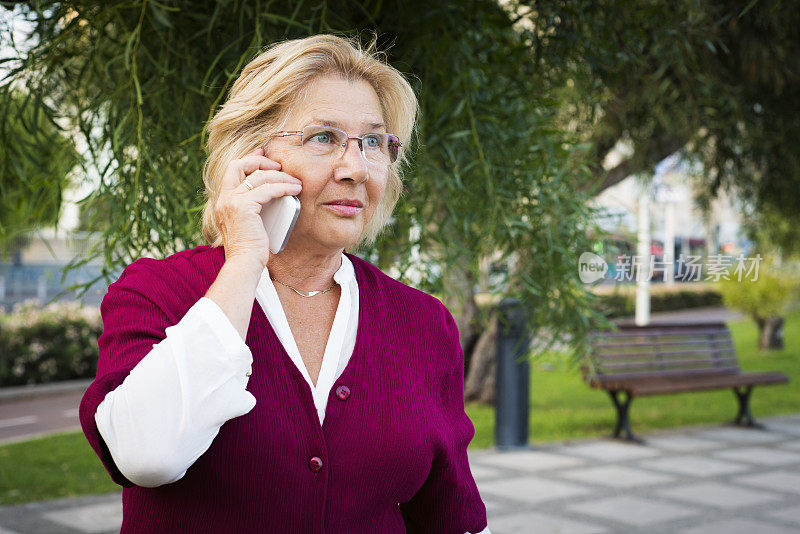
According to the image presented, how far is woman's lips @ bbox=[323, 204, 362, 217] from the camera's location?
1719 millimetres

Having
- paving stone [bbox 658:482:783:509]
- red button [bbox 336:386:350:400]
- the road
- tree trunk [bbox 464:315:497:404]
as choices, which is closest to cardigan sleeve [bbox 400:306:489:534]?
red button [bbox 336:386:350:400]

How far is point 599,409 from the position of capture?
10594 mm

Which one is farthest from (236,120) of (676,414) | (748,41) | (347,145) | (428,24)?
(676,414)

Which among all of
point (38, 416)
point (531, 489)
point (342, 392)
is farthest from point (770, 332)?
point (342, 392)

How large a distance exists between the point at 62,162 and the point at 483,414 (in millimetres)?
7885

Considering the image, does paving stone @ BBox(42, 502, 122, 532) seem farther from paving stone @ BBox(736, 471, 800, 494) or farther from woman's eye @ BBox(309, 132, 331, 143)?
paving stone @ BBox(736, 471, 800, 494)

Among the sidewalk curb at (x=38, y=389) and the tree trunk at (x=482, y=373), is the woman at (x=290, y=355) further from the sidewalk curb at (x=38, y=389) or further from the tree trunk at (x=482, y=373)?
the sidewalk curb at (x=38, y=389)

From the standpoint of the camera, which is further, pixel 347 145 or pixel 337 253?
pixel 337 253

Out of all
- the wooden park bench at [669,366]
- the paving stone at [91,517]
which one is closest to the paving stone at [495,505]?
the wooden park bench at [669,366]

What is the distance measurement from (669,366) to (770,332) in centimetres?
993

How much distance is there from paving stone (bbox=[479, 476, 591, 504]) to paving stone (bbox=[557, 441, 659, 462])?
110 cm

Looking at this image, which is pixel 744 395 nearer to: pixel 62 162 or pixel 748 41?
pixel 748 41

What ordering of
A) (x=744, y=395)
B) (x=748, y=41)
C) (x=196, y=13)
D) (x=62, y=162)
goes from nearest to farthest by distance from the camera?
(x=196, y=13)
(x=62, y=162)
(x=748, y=41)
(x=744, y=395)

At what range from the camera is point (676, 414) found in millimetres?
10242
